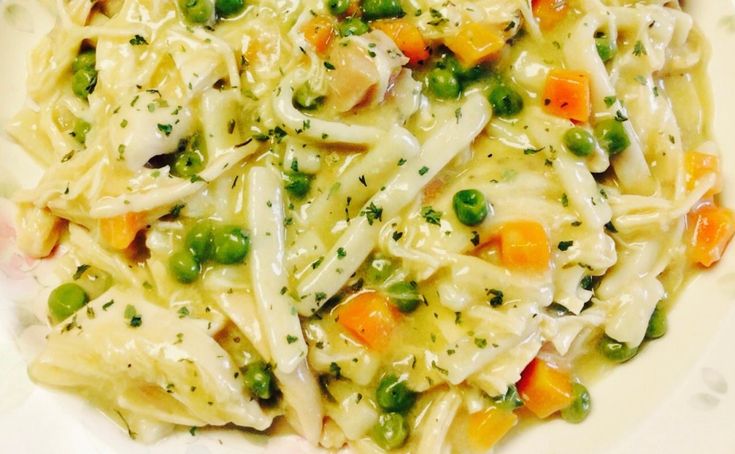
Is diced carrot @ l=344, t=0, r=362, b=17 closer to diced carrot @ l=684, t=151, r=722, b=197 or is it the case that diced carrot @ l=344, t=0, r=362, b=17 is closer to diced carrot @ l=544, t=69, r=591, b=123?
diced carrot @ l=544, t=69, r=591, b=123

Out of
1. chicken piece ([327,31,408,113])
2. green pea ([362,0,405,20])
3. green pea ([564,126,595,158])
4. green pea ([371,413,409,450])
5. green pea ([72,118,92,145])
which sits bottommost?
green pea ([371,413,409,450])

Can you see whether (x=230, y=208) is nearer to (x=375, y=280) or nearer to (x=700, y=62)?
(x=375, y=280)

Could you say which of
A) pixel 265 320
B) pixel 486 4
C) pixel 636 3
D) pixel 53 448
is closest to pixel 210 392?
pixel 265 320

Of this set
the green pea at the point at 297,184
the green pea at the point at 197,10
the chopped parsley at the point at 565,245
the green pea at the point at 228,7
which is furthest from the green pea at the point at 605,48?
the green pea at the point at 197,10

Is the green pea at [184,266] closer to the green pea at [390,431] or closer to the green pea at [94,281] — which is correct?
the green pea at [94,281]


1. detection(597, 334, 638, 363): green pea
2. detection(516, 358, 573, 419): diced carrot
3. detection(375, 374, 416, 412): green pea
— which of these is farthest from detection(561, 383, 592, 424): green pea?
detection(375, 374, 416, 412): green pea
